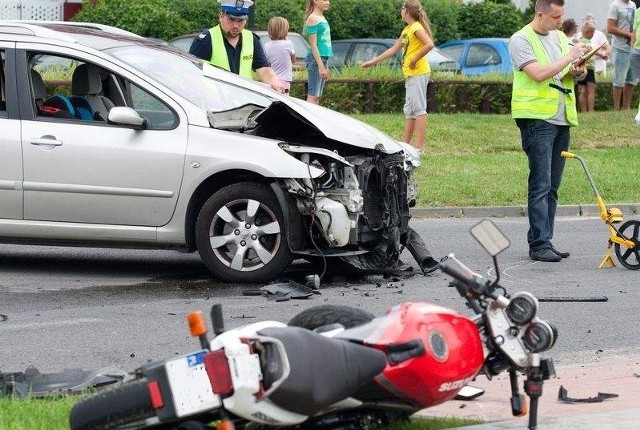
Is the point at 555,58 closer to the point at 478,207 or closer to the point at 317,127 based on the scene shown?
the point at 317,127

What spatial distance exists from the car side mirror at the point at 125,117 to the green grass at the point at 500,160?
5.59 metres

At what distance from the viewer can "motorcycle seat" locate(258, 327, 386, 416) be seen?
179 inches

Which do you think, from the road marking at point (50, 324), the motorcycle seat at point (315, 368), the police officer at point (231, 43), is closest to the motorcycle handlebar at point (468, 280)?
the motorcycle seat at point (315, 368)

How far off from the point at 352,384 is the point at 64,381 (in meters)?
2.30

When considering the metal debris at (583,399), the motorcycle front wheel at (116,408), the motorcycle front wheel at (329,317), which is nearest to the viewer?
the motorcycle front wheel at (116,408)

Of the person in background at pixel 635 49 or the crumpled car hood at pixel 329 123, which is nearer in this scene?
the crumpled car hood at pixel 329 123

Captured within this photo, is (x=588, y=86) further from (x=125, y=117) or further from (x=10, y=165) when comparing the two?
(x=10, y=165)

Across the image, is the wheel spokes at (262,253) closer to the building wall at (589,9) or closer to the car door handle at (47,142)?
the car door handle at (47,142)

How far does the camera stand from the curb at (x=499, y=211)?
14.8m

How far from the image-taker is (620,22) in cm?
2467

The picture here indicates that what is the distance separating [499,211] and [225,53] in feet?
13.4

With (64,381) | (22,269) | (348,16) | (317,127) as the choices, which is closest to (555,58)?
(317,127)

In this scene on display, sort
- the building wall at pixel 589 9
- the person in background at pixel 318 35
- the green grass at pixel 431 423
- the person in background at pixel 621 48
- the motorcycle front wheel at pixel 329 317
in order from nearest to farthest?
the motorcycle front wheel at pixel 329 317 → the green grass at pixel 431 423 → the person in background at pixel 318 35 → the person in background at pixel 621 48 → the building wall at pixel 589 9

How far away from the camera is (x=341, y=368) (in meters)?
4.66
